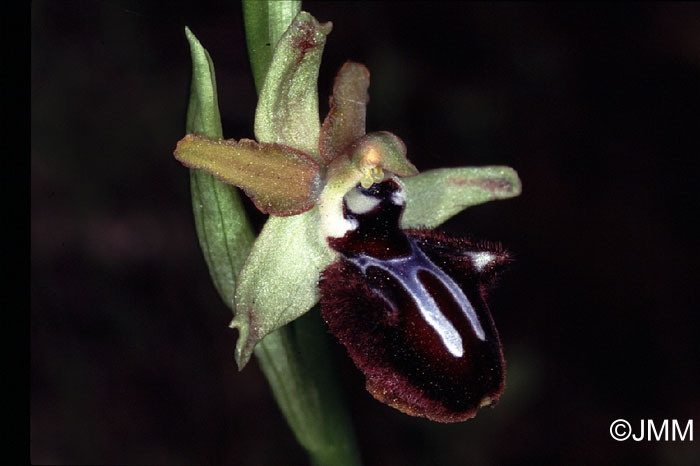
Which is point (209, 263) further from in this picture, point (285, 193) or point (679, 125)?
point (679, 125)

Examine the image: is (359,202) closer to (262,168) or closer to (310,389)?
(262,168)

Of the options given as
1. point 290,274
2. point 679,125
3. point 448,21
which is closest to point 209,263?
point 290,274

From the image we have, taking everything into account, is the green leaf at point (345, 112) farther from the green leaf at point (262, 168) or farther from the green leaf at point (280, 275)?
the green leaf at point (280, 275)

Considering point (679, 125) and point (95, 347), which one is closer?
point (95, 347)

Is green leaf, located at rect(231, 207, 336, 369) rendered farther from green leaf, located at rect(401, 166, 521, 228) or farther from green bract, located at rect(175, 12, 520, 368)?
green leaf, located at rect(401, 166, 521, 228)

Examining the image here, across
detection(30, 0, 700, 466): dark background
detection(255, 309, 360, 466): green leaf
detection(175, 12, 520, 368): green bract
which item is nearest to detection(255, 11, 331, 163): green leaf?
detection(175, 12, 520, 368): green bract

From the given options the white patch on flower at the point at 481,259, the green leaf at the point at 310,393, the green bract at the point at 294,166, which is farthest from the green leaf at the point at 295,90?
the green leaf at the point at 310,393
